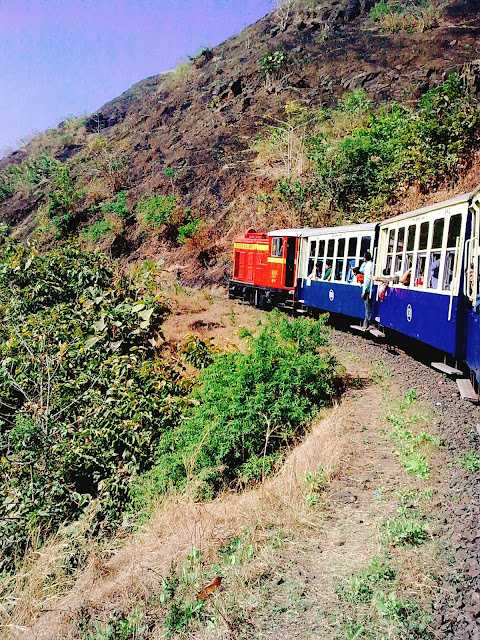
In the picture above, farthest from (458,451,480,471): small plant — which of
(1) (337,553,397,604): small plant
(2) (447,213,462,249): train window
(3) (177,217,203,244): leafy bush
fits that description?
(3) (177,217,203,244): leafy bush

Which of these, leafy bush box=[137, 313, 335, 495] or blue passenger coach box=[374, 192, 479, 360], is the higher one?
blue passenger coach box=[374, 192, 479, 360]

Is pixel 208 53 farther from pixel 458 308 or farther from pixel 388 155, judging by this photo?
pixel 458 308

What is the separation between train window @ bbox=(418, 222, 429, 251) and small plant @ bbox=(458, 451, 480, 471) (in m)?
4.96

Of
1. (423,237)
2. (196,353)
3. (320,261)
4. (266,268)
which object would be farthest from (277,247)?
(423,237)

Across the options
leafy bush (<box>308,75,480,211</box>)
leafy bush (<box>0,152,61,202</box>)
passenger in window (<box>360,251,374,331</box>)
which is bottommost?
passenger in window (<box>360,251,374,331</box>)

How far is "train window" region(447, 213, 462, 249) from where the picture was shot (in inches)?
336

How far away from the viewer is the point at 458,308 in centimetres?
828

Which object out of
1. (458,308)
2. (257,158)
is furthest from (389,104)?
(458,308)

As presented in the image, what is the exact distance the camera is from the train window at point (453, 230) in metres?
8.52

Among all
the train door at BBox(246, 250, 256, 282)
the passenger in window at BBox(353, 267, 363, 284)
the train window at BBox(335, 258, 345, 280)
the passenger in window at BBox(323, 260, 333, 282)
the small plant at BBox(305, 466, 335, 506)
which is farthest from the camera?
the train door at BBox(246, 250, 256, 282)

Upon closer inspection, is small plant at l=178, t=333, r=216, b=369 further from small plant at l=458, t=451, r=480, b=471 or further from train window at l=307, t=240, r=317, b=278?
train window at l=307, t=240, r=317, b=278

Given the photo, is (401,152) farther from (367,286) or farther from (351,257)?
(367,286)

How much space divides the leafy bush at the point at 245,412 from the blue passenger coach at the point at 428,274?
1.87m

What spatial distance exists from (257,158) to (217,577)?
31.9 m
